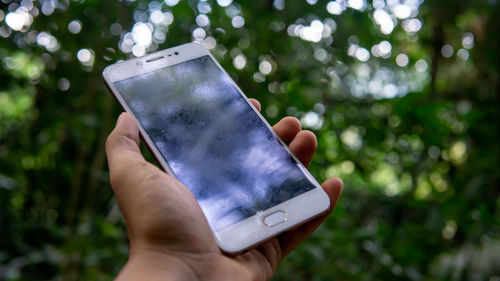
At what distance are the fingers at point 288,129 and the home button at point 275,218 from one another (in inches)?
9.0

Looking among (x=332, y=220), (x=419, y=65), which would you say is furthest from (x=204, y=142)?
(x=419, y=65)

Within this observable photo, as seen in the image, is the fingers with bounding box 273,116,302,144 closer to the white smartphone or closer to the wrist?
the white smartphone

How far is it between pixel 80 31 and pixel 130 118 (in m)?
0.65

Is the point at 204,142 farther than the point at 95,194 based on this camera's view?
No

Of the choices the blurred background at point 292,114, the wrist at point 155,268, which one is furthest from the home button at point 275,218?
the blurred background at point 292,114

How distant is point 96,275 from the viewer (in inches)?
58.6

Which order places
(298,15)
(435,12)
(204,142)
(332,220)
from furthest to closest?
(435,12), (332,220), (298,15), (204,142)

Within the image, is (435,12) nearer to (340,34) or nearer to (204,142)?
(340,34)

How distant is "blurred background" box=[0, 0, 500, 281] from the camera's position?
1.26 metres

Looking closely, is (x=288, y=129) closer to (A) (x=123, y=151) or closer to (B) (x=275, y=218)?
(B) (x=275, y=218)

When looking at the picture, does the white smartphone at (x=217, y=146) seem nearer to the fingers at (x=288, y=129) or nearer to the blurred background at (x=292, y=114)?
the fingers at (x=288, y=129)

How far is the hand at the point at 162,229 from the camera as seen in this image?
70 centimetres

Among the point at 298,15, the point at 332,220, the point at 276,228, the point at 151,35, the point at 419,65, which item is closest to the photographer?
the point at 276,228

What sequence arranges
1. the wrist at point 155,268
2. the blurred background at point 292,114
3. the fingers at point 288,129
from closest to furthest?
the wrist at point 155,268 → the fingers at point 288,129 → the blurred background at point 292,114
